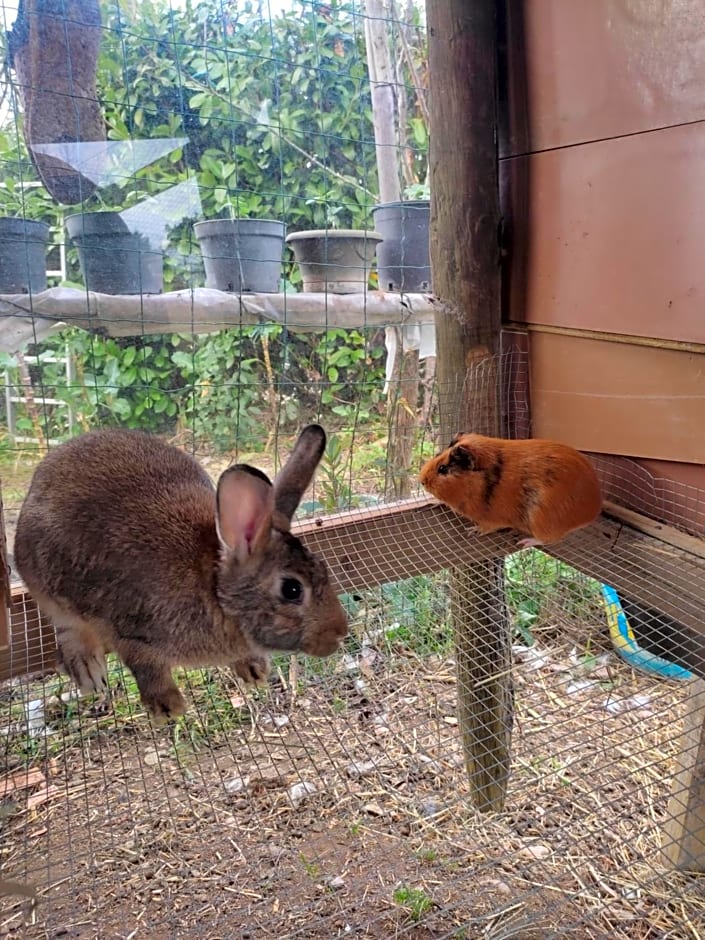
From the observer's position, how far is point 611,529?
2283mm

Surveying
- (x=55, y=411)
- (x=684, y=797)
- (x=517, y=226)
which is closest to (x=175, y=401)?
(x=55, y=411)

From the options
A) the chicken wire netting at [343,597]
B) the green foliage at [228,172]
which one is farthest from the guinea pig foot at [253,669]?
the green foliage at [228,172]

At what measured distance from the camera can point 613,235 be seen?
2.20 meters

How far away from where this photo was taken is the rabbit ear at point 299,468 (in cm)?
181

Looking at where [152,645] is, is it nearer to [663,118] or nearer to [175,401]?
[175,401]

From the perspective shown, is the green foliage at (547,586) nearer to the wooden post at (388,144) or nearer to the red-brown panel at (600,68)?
the wooden post at (388,144)

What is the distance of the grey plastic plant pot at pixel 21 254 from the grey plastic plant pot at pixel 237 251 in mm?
578

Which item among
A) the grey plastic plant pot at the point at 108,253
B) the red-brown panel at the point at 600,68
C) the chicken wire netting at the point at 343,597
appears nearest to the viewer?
the red-brown panel at the point at 600,68

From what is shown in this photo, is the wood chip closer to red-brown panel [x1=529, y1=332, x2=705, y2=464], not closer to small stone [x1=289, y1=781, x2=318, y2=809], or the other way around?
small stone [x1=289, y1=781, x2=318, y2=809]

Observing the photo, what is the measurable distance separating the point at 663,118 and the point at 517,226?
61 cm

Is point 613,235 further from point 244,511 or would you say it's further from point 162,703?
point 162,703

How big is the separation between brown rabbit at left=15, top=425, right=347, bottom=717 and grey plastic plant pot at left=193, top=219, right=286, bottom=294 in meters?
1.22

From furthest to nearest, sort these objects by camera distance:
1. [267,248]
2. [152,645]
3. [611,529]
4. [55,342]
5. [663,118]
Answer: [267,248] → [55,342] → [611,529] → [663,118] → [152,645]

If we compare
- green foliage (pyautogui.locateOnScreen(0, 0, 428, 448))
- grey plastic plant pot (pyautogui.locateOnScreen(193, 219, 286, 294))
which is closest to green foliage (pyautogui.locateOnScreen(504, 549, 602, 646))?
green foliage (pyautogui.locateOnScreen(0, 0, 428, 448))
